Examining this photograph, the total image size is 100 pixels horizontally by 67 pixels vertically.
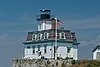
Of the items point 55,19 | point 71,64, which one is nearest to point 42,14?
point 55,19

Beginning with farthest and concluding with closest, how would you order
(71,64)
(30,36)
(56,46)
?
1. (30,36)
2. (56,46)
3. (71,64)

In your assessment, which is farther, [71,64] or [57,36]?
[57,36]

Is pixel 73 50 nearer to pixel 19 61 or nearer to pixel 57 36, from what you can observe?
pixel 57 36

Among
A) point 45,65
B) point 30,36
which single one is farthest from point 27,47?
point 45,65

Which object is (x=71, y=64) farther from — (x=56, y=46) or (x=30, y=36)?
(x=30, y=36)

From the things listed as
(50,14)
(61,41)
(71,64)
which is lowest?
(71,64)

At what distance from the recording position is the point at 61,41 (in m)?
59.7

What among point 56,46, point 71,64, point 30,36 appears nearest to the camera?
point 71,64

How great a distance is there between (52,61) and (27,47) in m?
11.3

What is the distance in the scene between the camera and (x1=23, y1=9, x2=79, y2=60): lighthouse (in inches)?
2334

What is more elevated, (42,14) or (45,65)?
(42,14)

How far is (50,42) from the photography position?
59344mm

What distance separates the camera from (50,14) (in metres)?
65.1

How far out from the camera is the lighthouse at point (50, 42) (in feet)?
194
